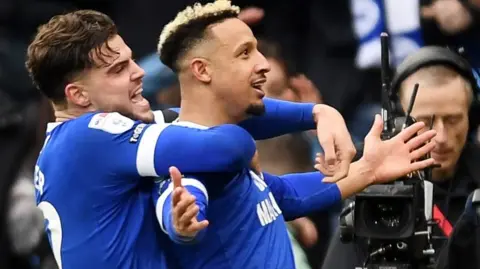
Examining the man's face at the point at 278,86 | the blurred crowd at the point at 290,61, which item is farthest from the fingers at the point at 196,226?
the man's face at the point at 278,86

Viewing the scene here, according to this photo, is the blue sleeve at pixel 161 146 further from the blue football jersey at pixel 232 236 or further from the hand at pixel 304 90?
the hand at pixel 304 90

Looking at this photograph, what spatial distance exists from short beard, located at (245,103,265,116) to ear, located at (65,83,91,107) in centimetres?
42

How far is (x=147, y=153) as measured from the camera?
13.7 ft

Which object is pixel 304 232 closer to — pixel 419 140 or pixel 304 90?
pixel 304 90

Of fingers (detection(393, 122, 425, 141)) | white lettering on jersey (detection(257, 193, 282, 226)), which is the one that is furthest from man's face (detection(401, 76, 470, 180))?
white lettering on jersey (detection(257, 193, 282, 226))

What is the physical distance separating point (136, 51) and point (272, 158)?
105 centimetres

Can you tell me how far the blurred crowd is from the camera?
20.4 feet

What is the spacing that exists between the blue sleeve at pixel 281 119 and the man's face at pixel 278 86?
150 cm

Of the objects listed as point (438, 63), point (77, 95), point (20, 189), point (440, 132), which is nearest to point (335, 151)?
point (77, 95)

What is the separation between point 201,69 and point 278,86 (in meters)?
1.86

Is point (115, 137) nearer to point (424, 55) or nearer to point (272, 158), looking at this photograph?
point (424, 55)

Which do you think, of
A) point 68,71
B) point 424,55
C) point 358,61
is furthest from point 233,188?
point 358,61

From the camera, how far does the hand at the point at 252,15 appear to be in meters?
6.66

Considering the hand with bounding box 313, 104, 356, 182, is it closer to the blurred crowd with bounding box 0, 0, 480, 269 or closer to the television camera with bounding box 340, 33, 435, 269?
the television camera with bounding box 340, 33, 435, 269
